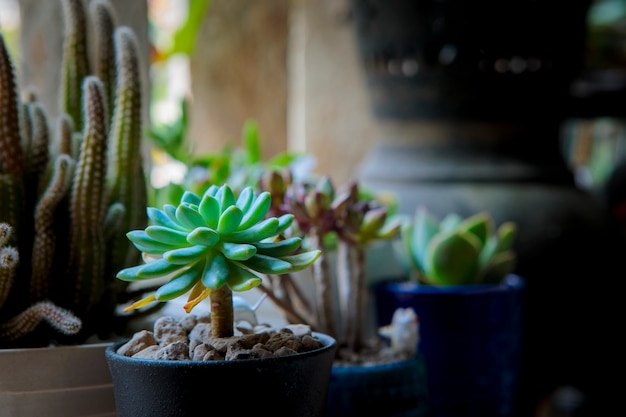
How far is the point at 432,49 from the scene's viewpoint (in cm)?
115

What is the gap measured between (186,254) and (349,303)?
12.0 inches

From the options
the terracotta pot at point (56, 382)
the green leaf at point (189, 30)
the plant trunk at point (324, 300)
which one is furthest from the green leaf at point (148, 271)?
the green leaf at point (189, 30)

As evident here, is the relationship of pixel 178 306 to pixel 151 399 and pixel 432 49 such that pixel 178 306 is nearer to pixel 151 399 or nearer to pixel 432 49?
pixel 151 399

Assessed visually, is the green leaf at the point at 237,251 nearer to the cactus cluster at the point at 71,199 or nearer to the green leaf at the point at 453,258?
the cactus cluster at the point at 71,199

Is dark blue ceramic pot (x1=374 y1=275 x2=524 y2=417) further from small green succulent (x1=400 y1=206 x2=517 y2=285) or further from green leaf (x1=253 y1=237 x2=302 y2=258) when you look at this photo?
green leaf (x1=253 y1=237 x2=302 y2=258)

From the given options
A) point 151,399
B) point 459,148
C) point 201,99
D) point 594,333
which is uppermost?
point 201,99

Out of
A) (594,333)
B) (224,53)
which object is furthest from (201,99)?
(594,333)

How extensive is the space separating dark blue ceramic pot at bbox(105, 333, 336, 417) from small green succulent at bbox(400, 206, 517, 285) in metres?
0.39

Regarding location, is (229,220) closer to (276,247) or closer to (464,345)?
(276,247)

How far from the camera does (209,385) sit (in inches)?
17.0

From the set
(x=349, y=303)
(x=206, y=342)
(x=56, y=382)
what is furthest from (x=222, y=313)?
(x=349, y=303)

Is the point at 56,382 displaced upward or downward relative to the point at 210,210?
downward

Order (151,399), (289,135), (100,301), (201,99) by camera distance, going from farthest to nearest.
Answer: (289,135)
(201,99)
(100,301)
(151,399)

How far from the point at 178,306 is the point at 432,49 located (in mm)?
610
